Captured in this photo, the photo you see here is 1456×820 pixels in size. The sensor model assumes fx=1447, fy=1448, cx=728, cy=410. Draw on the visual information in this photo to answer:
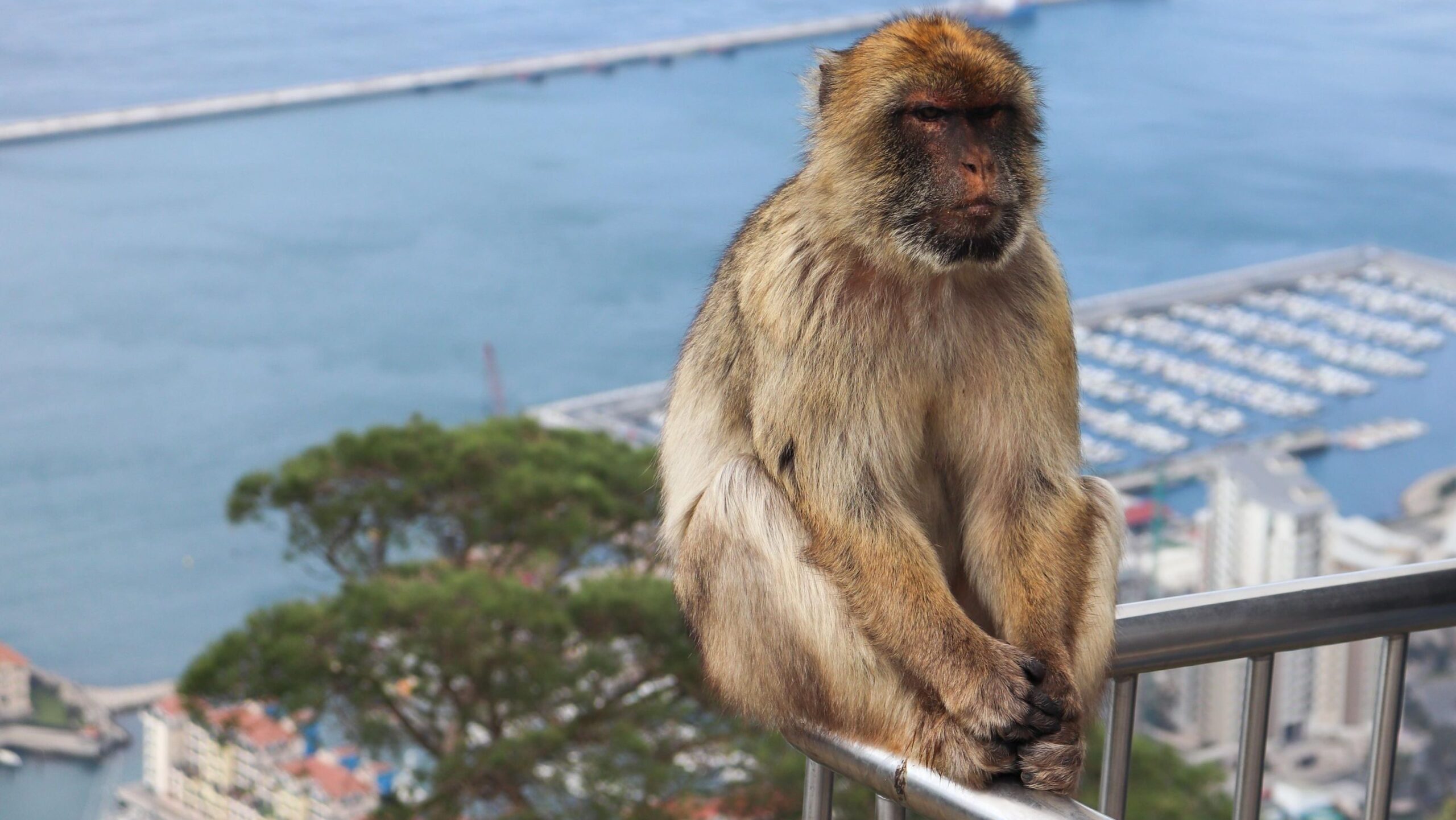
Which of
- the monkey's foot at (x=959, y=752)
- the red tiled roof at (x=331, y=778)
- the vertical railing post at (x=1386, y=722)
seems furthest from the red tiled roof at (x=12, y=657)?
the vertical railing post at (x=1386, y=722)

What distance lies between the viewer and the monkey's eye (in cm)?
150

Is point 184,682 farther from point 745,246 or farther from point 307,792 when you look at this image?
point 745,246

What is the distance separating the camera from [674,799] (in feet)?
18.5

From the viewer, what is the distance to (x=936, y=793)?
1132 millimetres

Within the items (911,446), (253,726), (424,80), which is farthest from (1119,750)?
(424,80)

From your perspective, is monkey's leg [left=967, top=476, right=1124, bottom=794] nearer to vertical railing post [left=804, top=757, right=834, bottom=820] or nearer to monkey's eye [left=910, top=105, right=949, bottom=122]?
vertical railing post [left=804, top=757, right=834, bottom=820]

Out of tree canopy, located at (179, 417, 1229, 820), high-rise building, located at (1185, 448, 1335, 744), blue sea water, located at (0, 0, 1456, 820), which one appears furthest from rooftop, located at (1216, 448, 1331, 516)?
tree canopy, located at (179, 417, 1229, 820)

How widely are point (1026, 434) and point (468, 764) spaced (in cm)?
455

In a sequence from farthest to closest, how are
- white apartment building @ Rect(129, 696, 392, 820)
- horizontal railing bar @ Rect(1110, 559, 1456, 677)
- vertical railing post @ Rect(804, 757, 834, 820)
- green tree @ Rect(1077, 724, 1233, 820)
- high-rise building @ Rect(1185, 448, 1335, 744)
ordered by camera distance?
1. high-rise building @ Rect(1185, 448, 1335, 744)
2. white apartment building @ Rect(129, 696, 392, 820)
3. green tree @ Rect(1077, 724, 1233, 820)
4. horizontal railing bar @ Rect(1110, 559, 1456, 677)
5. vertical railing post @ Rect(804, 757, 834, 820)

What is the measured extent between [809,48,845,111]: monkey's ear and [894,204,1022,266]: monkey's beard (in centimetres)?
22

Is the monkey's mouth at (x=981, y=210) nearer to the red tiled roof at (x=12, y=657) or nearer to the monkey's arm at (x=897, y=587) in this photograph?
the monkey's arm at (x=897, y=587)

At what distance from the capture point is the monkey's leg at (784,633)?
1556mm

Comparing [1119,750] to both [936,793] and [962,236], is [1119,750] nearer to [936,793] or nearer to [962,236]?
[936,793]

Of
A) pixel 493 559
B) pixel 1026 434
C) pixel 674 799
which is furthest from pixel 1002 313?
pixel 493 559
